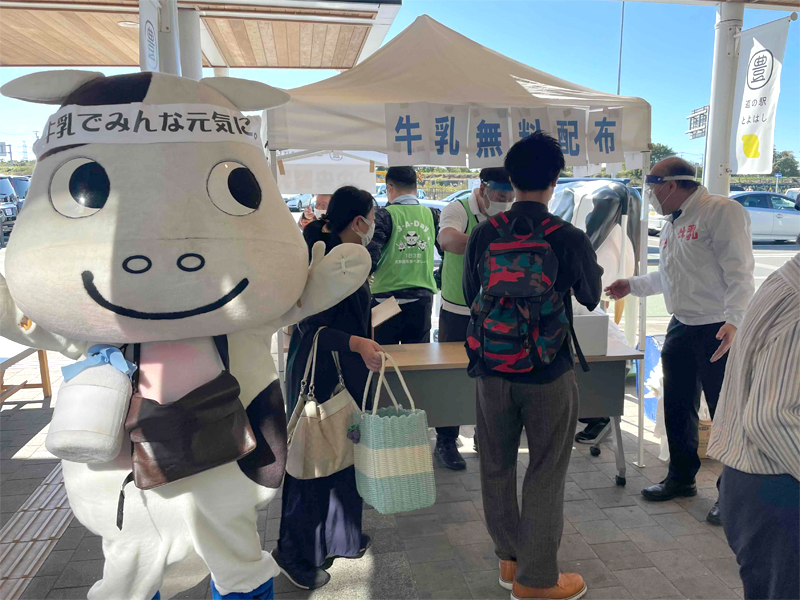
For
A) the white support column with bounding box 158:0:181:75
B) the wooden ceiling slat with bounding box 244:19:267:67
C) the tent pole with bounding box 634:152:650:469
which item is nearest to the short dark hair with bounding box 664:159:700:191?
the tent pole with bounding box 634:152:650:469

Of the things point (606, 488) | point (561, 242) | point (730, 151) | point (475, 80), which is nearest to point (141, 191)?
point (561, 242)

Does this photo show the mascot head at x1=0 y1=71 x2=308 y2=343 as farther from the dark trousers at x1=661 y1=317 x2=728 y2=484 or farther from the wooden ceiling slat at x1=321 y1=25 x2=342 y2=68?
the wooden ceiling slat at x1=321 y1=25 x2=342 y2=68

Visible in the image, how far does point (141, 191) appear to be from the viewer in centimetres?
166

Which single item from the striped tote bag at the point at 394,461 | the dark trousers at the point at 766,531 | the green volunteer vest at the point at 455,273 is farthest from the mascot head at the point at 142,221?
the green volunteer vest at the point at 455,273

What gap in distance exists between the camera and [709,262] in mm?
3096

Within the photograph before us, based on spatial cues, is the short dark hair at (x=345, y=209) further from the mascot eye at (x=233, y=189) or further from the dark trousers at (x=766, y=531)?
the dark trousers at (x=766, y=531)

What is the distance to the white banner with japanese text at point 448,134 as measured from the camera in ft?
11.5

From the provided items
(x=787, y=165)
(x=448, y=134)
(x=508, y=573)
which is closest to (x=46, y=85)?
(x=448, y=134)

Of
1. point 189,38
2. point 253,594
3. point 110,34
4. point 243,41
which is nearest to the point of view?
point 253,594

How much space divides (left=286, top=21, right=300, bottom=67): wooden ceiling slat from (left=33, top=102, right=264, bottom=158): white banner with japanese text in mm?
3869

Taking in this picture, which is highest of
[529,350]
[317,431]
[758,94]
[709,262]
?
[758,94]

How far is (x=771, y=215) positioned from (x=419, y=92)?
17.4 m

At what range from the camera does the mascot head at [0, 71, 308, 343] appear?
163 centimetres

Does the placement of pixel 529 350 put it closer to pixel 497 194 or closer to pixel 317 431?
pixel 317 431
